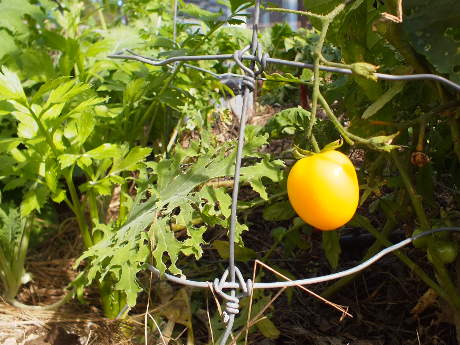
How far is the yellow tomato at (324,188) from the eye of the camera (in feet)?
2.49

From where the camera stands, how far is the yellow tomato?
2.49 ft

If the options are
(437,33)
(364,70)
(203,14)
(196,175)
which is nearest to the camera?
(364,70)

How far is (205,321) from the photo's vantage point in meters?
1.34

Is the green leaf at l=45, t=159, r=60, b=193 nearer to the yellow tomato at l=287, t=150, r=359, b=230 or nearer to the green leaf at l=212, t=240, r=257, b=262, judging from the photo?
the green leaf at l=212, t=240, r=257, b=262

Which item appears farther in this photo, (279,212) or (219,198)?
(279,212)

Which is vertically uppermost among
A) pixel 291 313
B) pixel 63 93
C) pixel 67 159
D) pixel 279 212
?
pixel 63 93

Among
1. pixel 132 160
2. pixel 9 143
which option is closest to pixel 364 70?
pixel 132 160

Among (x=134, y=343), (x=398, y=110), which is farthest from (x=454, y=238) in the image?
(x=134, y=343)

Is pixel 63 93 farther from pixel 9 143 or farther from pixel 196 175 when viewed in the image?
pixel 196 175

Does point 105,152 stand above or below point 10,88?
below

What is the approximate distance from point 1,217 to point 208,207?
0.83 m

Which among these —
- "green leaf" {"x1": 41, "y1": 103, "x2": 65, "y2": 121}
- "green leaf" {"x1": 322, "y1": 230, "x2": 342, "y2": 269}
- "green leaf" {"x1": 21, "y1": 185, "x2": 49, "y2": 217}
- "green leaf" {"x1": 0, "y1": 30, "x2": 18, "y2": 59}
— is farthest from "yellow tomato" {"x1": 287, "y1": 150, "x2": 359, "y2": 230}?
"green leaf" {"x1": 0, "y1": 30, "x2": 18, "y2": 59}

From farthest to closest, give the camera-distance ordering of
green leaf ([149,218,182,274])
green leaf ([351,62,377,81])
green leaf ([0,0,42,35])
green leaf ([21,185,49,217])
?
green leaf ([0,0,42,35]) < green leaf ([21,185,49,217]) < green leaf ([149,218,182,274]) < green leaf ([351,62,377,81])

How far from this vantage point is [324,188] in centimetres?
76
